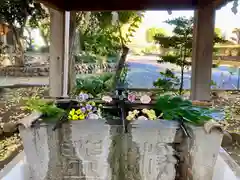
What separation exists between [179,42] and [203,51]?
2806 millimetres

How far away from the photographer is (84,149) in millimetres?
1360

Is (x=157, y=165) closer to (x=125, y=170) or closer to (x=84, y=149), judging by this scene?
(x=125, y=170)

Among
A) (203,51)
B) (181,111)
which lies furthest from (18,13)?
(181,111)

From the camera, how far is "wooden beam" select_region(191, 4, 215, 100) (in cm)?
211

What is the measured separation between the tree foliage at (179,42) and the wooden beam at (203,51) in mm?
2522

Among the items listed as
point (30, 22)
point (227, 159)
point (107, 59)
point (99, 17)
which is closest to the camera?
point (227, 159)

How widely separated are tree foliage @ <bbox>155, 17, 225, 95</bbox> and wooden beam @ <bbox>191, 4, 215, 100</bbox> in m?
2.52

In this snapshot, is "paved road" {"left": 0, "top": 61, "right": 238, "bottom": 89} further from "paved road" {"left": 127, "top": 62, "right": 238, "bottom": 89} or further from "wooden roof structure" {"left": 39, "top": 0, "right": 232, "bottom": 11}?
"wooden roof structure" {"left": 39, "top": 0, "right": 232, "bottom": 11}

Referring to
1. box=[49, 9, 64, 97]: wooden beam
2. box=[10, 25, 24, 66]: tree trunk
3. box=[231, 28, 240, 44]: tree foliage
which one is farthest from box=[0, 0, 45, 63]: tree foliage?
box=[231, 28, 240, 44]: tree foliage

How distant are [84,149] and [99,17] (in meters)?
3.85

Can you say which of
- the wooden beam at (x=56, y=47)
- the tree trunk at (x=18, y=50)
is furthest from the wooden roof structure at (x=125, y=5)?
the tree trunk at (x=18, y=50)

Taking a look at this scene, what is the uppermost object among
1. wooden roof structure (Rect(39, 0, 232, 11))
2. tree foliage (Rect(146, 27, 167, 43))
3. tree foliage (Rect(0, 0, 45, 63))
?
tree foliage (Rect(0, 0, 45, 63))

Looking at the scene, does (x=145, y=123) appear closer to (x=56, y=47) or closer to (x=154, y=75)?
(x=56, y=47)

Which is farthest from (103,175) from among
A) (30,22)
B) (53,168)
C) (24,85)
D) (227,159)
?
(30,22)
